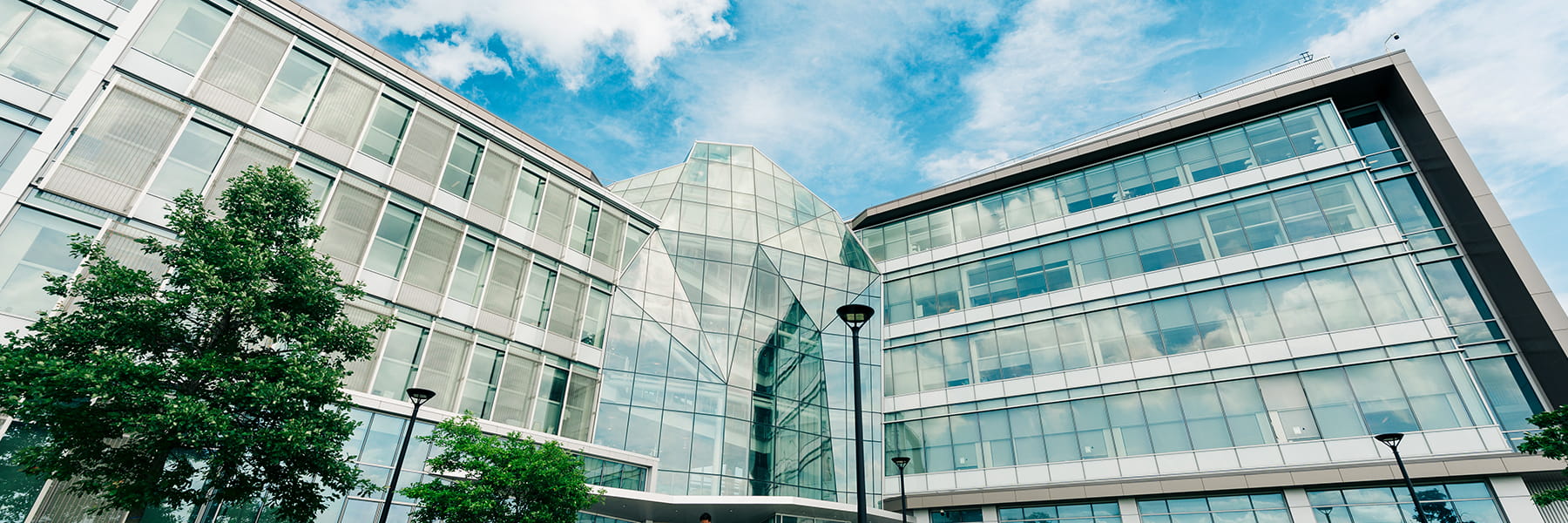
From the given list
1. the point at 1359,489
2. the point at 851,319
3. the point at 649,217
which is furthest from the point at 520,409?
the point at 1359,489

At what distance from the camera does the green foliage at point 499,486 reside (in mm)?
17172

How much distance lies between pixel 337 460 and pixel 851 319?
11.7 metres

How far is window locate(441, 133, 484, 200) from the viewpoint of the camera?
26.0 metres

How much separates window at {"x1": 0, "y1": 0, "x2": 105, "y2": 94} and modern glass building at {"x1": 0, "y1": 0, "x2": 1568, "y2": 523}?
0.07 meters

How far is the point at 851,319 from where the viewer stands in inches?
544

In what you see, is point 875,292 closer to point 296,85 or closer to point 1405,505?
point 1405,505

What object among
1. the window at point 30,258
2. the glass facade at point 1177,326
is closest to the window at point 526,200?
the window at point 30,258

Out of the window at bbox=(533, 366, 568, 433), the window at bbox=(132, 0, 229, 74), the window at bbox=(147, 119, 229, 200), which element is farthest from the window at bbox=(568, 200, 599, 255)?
the window at bbox=(132, 0, 229, 74)

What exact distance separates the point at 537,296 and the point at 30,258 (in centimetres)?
1368

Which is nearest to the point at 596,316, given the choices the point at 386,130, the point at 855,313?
the point at 386,130

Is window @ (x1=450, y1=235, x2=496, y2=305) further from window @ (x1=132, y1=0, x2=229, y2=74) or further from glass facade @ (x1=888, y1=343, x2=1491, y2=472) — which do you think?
glass facade @ (x1=888, y1=343, x2=1491, y2=472)

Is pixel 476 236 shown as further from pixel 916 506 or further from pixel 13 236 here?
pixel 916 506

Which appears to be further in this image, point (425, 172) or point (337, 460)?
point (425, 172)

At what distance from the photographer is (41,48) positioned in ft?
58.3
